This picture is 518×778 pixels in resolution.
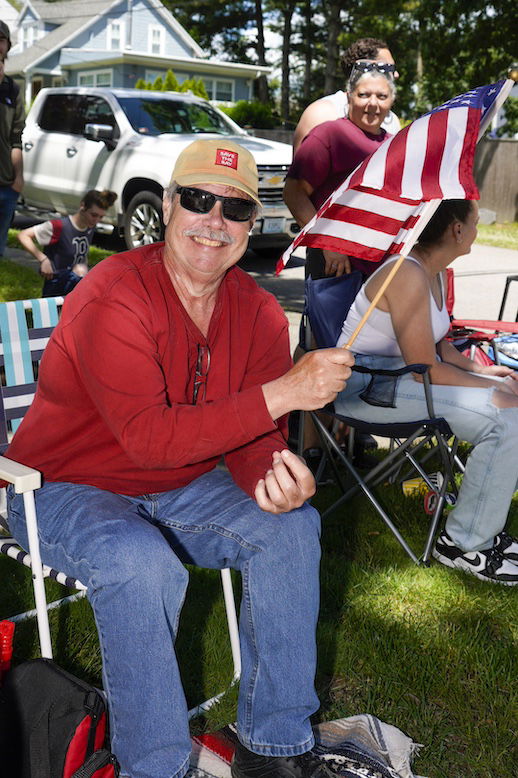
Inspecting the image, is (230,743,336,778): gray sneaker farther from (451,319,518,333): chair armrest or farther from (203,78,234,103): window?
(203,78,234,103): window

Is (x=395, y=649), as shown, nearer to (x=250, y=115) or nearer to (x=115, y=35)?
(x=250, y=115)

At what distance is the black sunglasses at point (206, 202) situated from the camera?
8.15 ft

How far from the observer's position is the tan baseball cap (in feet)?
8.04

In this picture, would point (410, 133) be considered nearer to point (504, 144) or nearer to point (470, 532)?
point (470, 532)

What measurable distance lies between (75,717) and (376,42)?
4.02 m

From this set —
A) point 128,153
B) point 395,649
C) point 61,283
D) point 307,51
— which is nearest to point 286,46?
point 307,51

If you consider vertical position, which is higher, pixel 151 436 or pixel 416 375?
pixel 151 436

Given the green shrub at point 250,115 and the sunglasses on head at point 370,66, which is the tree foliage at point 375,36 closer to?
the green shrub at point 250,115

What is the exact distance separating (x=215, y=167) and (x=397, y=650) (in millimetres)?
1746

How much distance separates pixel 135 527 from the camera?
7.16ft

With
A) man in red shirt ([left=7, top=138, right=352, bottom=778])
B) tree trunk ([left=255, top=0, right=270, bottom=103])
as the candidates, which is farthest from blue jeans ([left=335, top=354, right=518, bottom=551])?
tree trunk ([left=255, top=0, right=270, bottom=103])

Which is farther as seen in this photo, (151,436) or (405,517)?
(405,517)

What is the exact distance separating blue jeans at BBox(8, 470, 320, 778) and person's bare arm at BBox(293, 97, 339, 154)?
288 cm

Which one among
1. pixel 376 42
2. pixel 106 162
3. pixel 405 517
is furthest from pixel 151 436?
pixel 106 162
